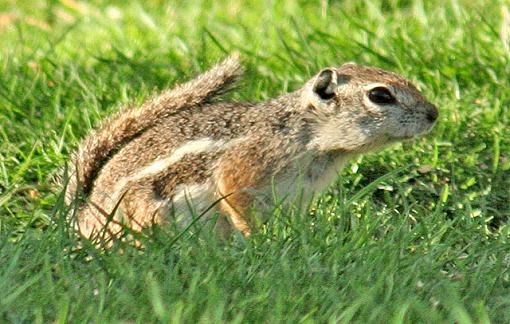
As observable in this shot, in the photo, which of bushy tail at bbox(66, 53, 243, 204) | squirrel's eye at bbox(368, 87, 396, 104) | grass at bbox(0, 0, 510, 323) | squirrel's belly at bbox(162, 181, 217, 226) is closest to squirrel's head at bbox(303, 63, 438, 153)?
squirrel's eye at bbox(368, 87, 396, 104)

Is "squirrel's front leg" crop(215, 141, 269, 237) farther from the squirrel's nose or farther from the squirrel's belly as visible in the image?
the squirrel's nose

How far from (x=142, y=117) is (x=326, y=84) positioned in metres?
→ 0.82

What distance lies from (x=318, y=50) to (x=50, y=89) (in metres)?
1.47

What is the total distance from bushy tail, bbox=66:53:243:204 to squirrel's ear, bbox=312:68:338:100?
1.12 feet

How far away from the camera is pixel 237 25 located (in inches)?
301

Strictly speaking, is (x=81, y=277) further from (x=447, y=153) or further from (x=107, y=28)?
(x=107, y=28)

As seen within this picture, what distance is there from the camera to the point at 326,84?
547 cm

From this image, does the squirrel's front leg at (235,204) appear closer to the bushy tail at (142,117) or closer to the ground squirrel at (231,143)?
the ground squirrel at (231,143)

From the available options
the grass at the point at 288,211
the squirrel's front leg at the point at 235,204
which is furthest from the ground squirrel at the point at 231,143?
the grass at the point at 288,211

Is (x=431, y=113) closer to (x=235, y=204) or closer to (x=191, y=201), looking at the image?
(x=235, y=204)

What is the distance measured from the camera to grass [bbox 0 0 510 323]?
3850 millimetres

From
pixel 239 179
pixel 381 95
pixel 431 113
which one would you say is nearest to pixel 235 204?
pixel 239 179

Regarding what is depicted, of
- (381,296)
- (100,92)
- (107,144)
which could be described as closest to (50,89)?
(100,92)

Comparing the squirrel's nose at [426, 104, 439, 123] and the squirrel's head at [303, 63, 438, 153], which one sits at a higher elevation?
the squirrel's head at [303, 63, 438, 153]
